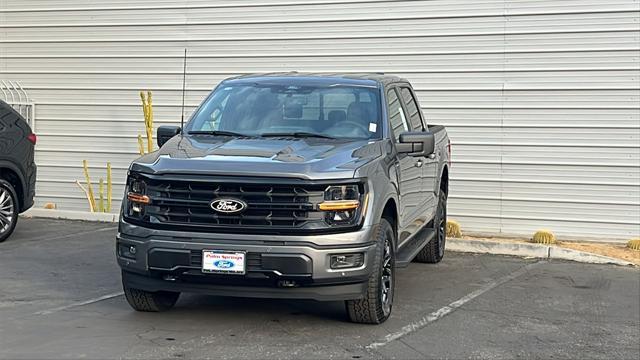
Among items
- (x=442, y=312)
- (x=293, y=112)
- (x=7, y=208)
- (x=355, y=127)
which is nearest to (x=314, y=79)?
(x=293, y=112)

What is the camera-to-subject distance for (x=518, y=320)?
23.5ft

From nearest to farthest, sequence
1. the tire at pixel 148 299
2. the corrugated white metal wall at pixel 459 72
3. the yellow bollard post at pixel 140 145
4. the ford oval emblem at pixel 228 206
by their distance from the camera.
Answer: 1. the ford oval emblem at pixel 228 206
2. the tire at pixel 148 299
3. the corrugated white metal wall at pixel 459 72
4. the yellow bollard post at pixel 140 145

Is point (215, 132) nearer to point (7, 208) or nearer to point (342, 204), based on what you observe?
point (342, 204)

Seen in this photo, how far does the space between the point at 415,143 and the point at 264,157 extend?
1489 mm

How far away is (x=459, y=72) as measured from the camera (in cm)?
1191

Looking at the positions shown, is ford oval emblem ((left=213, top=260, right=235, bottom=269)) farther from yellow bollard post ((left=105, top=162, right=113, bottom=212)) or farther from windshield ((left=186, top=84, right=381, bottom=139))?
yellow bollard post ((left=105, top=162, right=113, bottom=212))

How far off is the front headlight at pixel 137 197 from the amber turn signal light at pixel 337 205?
1.29 metres

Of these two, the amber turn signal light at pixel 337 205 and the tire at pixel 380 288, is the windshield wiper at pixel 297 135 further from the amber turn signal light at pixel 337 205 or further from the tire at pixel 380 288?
the amber turn signal light at pixel 337 205

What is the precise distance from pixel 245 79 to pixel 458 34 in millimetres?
4764

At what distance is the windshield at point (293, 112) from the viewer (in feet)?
23.8

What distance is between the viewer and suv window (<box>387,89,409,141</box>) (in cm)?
761

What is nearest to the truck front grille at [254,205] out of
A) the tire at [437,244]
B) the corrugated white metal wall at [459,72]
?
the tire at [437,244]

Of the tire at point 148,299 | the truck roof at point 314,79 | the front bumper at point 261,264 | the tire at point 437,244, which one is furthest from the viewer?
the tire at point 437,244

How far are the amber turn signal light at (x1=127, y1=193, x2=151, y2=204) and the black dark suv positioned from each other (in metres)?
4.55
